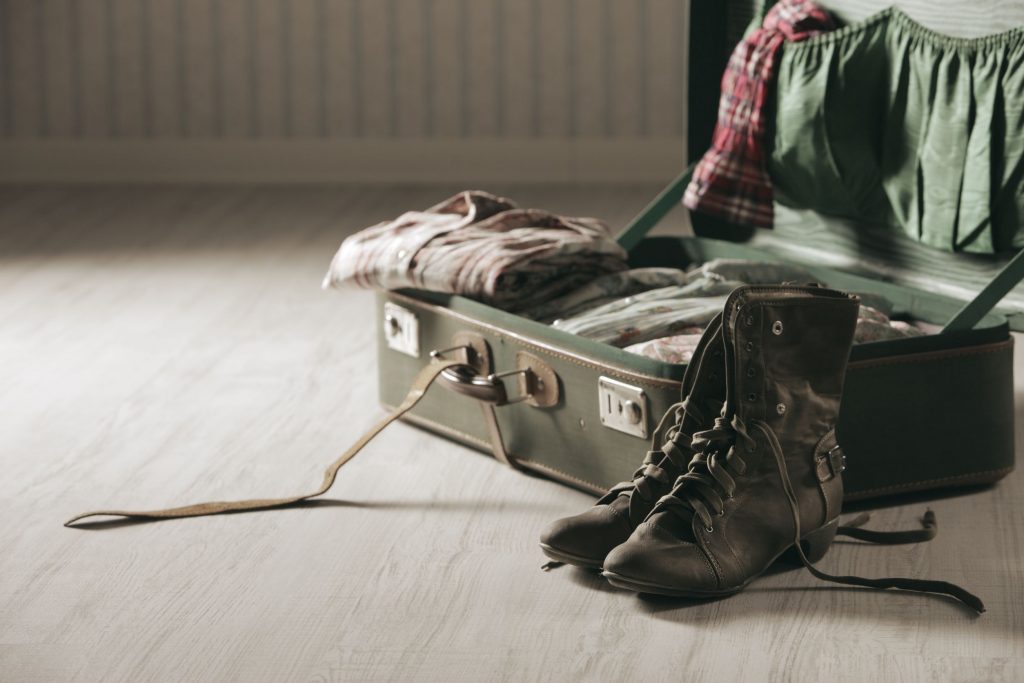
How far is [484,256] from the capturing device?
6.03 ft

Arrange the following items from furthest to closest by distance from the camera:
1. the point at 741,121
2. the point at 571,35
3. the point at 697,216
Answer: the point at 571,35 → the point at 697,216 → the point at 741,121

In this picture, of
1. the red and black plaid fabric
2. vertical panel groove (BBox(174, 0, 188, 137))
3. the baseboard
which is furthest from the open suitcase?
vertical panel groove (BBox(174, 0, 188, 137))

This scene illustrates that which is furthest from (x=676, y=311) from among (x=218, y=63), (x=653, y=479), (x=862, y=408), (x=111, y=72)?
(x=111, y=72)

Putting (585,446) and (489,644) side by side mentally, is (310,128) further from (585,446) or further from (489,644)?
(489,644)

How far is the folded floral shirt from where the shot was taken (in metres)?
1.83

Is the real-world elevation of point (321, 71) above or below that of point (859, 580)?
above

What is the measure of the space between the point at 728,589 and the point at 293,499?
21.3 inches

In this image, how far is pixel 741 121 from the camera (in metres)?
2.22

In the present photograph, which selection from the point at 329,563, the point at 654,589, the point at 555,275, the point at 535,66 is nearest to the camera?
the point at 654,589

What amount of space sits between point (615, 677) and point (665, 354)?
1.60 ft

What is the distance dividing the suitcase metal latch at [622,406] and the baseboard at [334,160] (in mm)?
2605

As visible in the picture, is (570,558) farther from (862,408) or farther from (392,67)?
(392,67)

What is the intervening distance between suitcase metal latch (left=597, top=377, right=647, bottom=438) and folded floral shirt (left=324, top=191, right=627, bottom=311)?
0.28m

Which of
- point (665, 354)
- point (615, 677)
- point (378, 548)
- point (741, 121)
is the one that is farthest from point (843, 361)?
point (741, 121)
